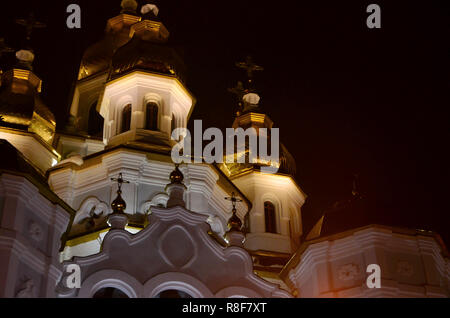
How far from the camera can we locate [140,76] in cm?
2581

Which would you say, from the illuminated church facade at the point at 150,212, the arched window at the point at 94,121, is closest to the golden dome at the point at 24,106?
→ the illuminated church facade at the point at 150,212

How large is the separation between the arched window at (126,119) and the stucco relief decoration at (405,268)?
1015 centimetres

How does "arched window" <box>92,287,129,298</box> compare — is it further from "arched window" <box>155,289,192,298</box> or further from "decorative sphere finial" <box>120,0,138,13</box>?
"decorative sphere finial" <box>120,0,138,13</box>

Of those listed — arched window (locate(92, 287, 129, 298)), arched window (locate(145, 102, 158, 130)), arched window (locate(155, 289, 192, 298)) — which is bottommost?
arched window (locate(92, 287, 129, 298))

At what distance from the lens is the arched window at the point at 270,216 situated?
1077 inches

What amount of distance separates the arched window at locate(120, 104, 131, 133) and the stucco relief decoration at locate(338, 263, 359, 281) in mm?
9190

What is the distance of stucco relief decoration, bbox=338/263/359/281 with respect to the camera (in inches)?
738

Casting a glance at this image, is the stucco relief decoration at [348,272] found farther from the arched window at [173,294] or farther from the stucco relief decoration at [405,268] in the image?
the arched window at [173,294]

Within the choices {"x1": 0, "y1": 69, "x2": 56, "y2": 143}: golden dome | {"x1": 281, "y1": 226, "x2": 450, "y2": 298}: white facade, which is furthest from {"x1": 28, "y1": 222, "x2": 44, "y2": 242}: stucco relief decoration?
{"x1": 0, "y1": 69, "x2": 56, "y2": 143}: golden dome

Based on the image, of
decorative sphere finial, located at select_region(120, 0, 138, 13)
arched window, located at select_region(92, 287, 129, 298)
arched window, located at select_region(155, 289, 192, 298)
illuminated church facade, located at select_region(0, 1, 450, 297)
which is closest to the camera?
illuminated church facade, located at select_region(0, 1, 450, 297)

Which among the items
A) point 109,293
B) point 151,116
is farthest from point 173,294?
point 151,116

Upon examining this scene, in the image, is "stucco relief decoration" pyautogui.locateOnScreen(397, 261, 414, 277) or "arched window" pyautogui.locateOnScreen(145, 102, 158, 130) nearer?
"stucco relief decoration" pyautogui.locateOnScreen(397, 261, 414, 277)

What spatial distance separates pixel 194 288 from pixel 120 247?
5.65 ft
